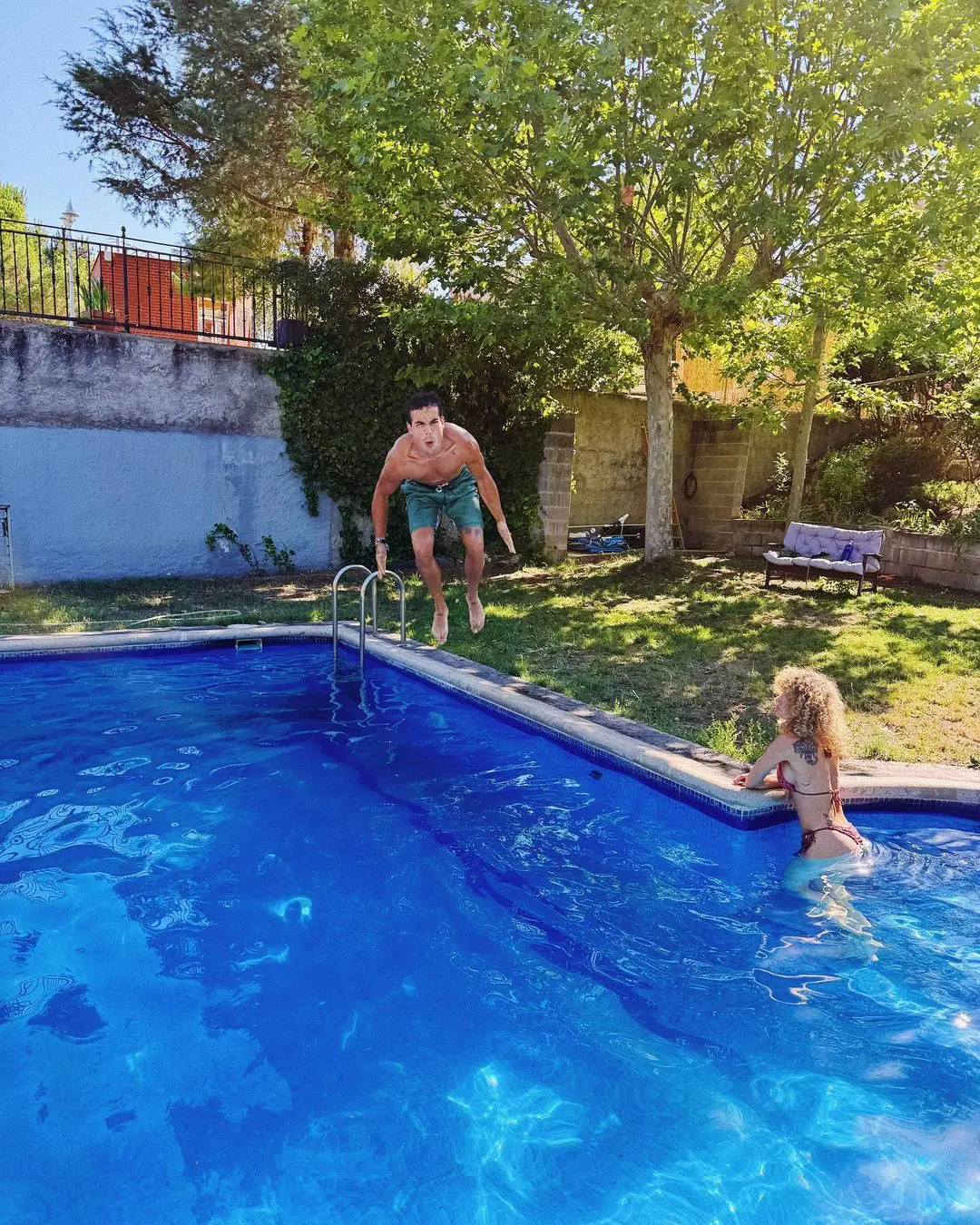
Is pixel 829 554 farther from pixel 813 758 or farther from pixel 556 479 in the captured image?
pixel 813 758

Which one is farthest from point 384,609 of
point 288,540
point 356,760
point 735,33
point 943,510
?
point 943,510

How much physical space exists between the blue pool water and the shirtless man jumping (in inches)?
54.3

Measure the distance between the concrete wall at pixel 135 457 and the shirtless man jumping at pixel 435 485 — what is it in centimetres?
607

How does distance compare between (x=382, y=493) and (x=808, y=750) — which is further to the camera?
(x=382, y=493)

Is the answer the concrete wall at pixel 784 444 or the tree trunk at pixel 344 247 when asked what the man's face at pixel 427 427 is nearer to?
the tree trunk at pixel 344 247

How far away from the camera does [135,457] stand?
35.6 ft

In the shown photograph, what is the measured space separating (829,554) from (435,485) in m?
7.37

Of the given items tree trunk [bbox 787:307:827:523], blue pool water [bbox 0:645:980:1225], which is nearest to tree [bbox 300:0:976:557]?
tree trunk [bbox 787:307:827:523]

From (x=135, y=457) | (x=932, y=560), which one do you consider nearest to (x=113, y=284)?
(x=135, y=457)

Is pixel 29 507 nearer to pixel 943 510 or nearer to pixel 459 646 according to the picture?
pixel 459 646

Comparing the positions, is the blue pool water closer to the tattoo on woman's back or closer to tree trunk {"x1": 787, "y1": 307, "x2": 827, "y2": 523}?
the tattoo on woman's back

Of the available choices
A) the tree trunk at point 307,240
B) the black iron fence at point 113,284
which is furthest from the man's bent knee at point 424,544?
the tree trunk at point 307,240

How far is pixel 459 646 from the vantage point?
788 cm

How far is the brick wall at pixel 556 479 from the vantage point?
13297 millimetres
